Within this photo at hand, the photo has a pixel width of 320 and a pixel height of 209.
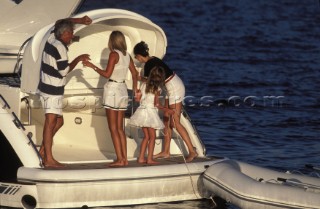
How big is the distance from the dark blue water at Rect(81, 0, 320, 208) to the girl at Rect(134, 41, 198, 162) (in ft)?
2.40

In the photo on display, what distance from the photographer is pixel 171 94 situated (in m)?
13.1

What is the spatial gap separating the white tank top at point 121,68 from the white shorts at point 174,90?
24.8 inches

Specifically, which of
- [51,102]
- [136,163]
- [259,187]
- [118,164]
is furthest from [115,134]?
[259,187]

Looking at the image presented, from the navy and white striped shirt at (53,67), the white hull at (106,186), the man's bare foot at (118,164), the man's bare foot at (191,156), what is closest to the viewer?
the white hull at (106,186)

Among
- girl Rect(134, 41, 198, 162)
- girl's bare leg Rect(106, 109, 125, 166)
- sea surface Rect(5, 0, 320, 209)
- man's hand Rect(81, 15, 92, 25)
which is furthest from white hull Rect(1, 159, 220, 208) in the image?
man's hand Rect(81, 15, 92, 25)

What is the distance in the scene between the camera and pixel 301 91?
22688mm

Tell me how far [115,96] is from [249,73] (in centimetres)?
1275

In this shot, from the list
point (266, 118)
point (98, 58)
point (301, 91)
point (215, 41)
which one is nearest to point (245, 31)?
point (215, 41)

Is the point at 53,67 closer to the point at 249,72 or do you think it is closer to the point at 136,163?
the point at 136,163

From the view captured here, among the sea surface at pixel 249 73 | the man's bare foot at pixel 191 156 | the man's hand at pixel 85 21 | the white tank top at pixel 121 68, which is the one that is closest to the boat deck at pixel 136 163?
the man's bare foot at pixel 191 156

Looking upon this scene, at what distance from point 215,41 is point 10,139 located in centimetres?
1924

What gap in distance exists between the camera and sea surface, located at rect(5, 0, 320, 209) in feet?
55.5

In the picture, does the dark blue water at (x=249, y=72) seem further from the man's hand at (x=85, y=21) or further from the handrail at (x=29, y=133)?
the man's hand at (x=85, y=21)

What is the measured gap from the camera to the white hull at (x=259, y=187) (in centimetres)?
1188
